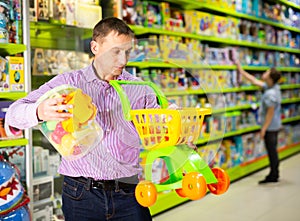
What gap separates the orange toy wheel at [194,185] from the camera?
0.89 m

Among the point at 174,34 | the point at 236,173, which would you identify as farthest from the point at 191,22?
the point at 236,173

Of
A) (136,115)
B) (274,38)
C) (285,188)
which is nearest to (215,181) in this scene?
(136,115)

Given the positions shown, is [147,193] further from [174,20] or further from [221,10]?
[221,10]

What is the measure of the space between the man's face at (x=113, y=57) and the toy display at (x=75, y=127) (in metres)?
0.13

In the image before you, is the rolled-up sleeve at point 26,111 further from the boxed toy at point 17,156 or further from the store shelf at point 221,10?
the store shelf at point 221,10

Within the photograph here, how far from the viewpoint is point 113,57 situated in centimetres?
99

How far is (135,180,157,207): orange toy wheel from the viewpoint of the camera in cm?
92

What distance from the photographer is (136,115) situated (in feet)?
3.06

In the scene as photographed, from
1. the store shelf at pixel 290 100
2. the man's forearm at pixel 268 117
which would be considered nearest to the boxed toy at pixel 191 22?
the man's forearm at pixel 268 117

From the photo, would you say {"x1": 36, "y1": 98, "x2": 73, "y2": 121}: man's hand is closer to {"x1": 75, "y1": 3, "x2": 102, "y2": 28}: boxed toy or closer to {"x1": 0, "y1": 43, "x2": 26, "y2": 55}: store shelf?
{"x1": 0, "y1": 43, "x2": 26, "y2": 55}: store shelf

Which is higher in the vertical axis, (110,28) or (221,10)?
(221,10)

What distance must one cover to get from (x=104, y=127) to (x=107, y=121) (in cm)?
2

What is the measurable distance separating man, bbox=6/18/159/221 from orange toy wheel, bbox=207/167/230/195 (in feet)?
0.71

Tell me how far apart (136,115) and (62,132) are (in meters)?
0.17
